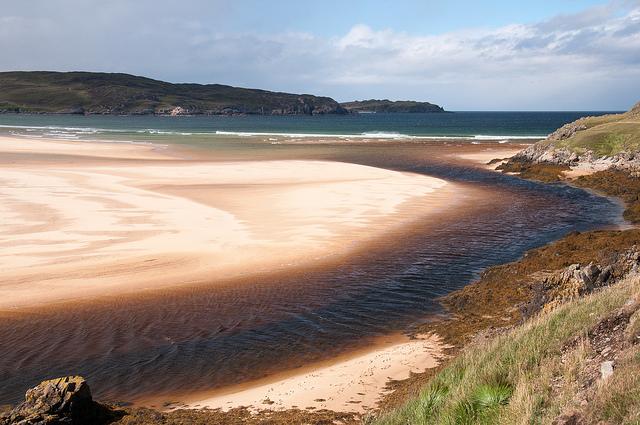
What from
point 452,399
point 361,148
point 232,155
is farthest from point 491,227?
point 361,148

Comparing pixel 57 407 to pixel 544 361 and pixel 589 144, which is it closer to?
pixel 544 361

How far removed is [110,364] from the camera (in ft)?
40.3

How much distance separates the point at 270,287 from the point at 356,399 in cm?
764

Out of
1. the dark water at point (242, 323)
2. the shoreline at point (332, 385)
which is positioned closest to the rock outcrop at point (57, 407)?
the shoreline at point (332, 385)

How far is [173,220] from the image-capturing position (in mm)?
25781

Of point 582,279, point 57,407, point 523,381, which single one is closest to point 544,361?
point 523,381

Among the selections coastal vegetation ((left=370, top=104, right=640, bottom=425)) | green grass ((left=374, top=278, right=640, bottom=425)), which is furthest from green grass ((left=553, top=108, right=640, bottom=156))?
green grass ((left=374, top=278, right=640, bottom=425))

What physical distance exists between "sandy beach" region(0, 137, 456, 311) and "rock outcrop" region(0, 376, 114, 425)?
7442 millimetres

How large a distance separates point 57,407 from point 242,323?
6.22 metres

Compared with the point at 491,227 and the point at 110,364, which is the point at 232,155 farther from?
the point at 110,364

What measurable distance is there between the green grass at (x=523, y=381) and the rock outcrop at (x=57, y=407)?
4679 millimetres

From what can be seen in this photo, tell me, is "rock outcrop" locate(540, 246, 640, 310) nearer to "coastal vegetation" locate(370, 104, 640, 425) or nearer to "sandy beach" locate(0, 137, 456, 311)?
"coastal vegetation" locate(370, 104, 640, 425)

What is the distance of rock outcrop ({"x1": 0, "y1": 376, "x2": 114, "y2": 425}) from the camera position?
8727 mm

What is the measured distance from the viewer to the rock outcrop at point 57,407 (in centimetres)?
873
